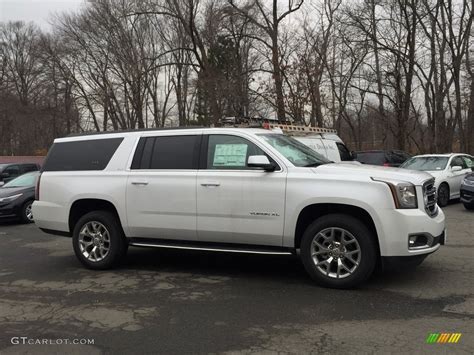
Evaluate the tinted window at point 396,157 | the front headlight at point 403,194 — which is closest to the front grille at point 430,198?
the front headlight at point 403,194

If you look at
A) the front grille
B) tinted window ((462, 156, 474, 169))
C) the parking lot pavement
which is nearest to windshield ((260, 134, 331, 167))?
the front grille

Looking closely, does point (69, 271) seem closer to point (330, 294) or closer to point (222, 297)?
point (222, 297)

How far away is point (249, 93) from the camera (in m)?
28.3

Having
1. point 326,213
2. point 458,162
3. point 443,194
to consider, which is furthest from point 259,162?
point 458,162

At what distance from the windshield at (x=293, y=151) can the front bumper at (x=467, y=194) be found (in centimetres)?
747

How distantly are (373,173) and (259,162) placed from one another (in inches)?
51.1

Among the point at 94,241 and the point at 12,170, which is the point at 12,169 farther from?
the point at 94,241

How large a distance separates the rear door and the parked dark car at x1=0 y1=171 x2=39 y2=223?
703 cm

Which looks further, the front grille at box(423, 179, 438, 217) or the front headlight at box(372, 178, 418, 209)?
the front grille at box(423, 179, 438, 217)

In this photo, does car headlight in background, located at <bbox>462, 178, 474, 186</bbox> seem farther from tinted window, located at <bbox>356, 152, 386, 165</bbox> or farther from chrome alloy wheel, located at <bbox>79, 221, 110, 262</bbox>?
chrome alloy wheel, located at <bbox>79, 221, 110, 262</bbox>

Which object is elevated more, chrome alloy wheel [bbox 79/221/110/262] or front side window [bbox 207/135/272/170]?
front side window [bbox 207/135/272/170]

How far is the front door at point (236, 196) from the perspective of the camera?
5824 mm

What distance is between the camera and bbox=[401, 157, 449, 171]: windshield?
14.3m

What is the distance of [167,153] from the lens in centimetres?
663
